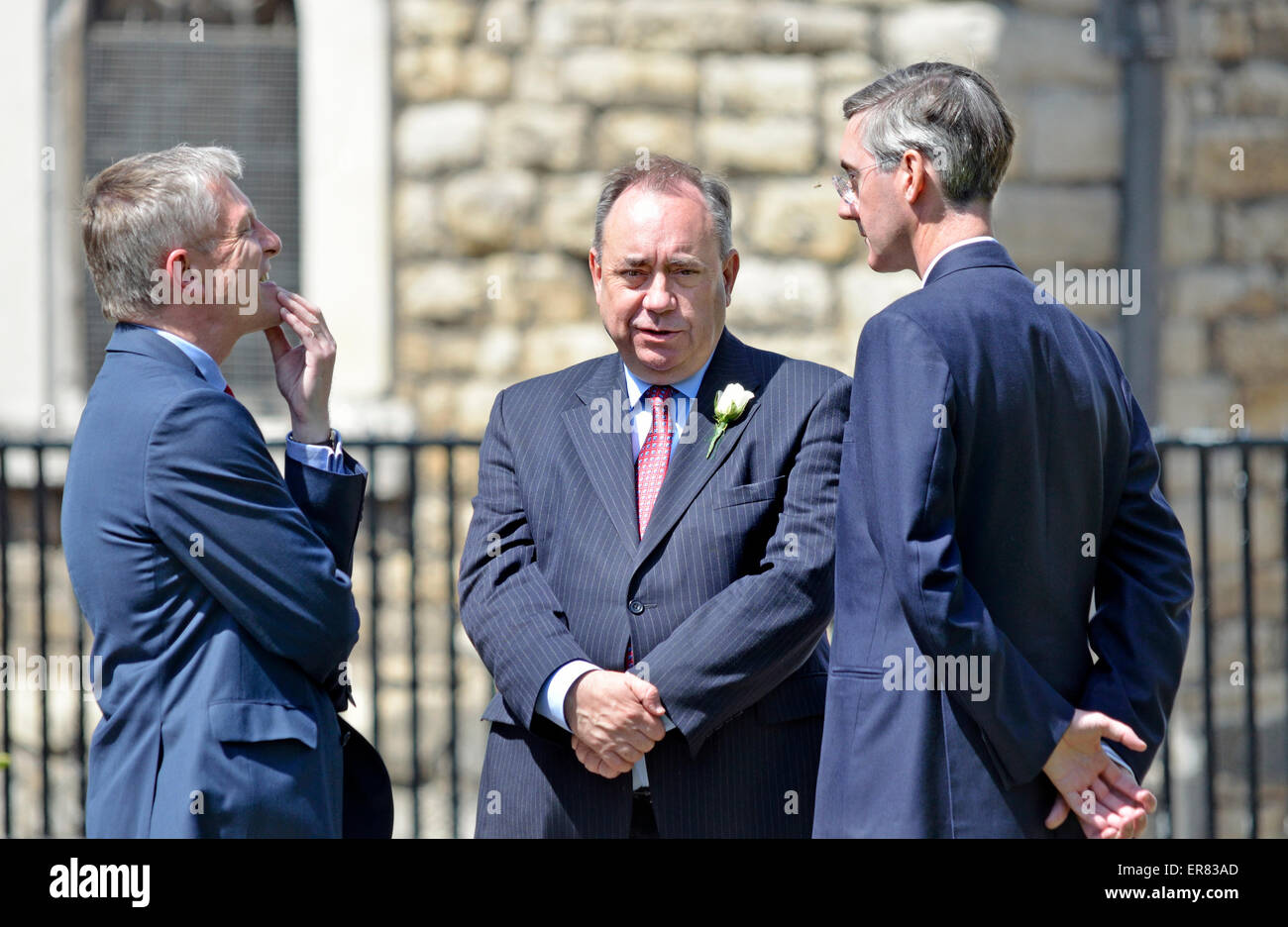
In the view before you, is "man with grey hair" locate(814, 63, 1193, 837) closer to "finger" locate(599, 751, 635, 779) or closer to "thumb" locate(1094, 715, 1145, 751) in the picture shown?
"thumb" locate(1094, 715, 1145, 751)

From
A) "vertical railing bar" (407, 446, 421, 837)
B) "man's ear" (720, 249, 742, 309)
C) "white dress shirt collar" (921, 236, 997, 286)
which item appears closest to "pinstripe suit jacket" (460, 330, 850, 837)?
"man's ear" (720, 249, 742, 309)

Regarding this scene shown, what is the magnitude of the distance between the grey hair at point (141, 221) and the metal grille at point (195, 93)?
362 centimetres

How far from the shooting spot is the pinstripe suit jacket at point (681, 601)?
286cm

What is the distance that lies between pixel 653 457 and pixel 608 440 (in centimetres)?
10

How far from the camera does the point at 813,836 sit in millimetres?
2693

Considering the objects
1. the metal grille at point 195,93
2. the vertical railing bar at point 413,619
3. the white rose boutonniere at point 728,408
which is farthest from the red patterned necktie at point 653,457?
the metal grille at point 195,93

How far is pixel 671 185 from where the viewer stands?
10.1 feet

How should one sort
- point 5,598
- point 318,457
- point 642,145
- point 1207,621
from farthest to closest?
point 642,145 < point 1207,621 < point 5,598 < point 318,457

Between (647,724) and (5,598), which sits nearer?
(647,724)

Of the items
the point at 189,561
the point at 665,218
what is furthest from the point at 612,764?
the point at 665,218

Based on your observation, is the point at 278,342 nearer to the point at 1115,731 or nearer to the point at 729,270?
the point at 729,270
